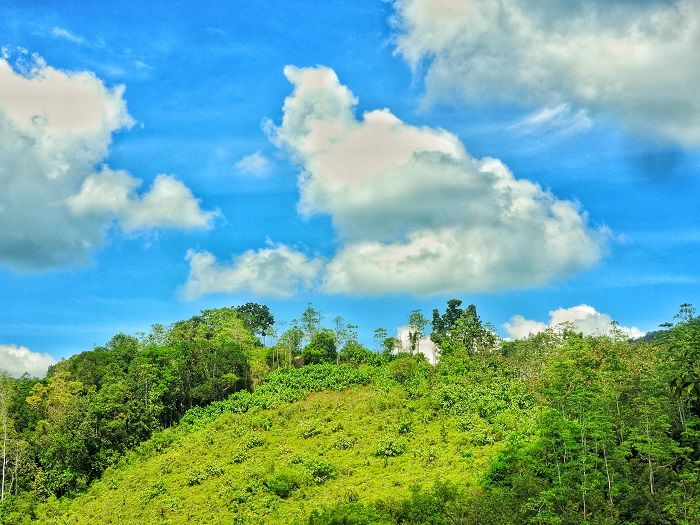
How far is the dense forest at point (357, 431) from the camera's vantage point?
4244cm

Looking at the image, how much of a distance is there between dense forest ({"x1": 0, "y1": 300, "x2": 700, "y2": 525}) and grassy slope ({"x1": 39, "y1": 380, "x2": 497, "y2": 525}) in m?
0.18

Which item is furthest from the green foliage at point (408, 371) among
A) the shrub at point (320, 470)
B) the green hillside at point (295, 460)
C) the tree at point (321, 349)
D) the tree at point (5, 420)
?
the tree at point (5, 420)

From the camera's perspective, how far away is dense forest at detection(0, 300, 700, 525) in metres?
42.4

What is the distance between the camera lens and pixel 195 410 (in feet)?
239

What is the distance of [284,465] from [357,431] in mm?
7631

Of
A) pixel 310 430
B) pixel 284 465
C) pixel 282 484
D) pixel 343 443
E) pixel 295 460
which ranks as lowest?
pixel 282 484

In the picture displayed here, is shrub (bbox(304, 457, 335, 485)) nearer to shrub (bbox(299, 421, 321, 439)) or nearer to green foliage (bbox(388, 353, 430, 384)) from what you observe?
shrub (bbox(299, 421, 321, 439))

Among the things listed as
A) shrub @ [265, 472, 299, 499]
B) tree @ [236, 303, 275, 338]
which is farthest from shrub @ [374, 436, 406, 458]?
tree @ [236, 303, 275, 338]

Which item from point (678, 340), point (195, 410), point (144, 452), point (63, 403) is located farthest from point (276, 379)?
point (678, 340)

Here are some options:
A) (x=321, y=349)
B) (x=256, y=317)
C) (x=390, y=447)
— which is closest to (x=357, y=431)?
(x=390, y=447)

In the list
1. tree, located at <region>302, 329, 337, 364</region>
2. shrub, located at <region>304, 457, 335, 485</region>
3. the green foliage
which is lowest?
shrub, located at <region>304, 457, 335, 485</region>

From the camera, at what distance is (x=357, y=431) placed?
197 ft

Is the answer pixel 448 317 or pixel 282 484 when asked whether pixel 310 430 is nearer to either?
pixel 282 484

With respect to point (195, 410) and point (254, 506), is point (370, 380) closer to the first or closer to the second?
point (195, 410)
